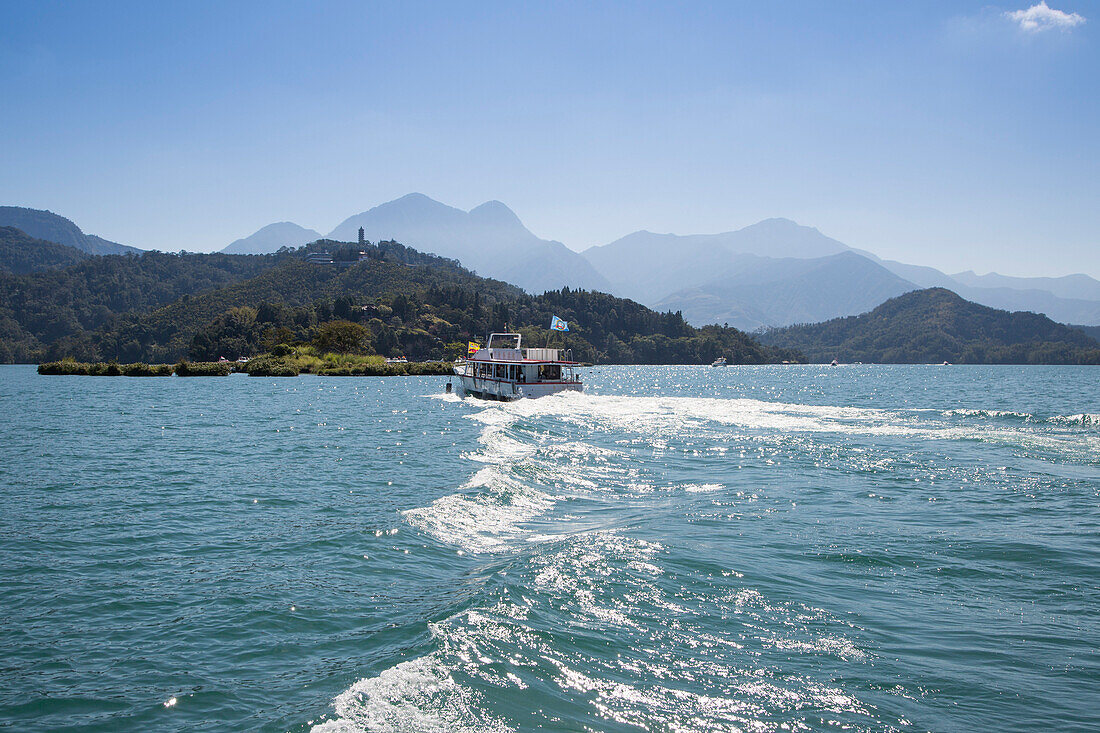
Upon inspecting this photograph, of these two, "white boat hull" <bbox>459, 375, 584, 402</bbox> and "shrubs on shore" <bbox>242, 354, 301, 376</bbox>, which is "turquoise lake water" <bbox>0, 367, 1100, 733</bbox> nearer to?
"white boat hull" <bbox>459, 375, 584, 402</bbox>

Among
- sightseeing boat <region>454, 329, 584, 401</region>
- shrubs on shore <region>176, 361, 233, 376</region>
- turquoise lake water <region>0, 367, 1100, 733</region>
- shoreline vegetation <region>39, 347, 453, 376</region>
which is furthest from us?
shrubs on shore <region>176, 361, 233, 376</region>

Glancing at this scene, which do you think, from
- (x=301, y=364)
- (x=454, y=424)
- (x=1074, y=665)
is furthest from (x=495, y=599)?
(x=301, y=364)

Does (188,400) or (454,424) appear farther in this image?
(188,400)

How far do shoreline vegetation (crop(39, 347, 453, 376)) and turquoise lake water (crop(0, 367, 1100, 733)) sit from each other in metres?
108

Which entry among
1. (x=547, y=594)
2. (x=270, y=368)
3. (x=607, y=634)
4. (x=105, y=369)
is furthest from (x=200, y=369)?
(x=607, y=634)

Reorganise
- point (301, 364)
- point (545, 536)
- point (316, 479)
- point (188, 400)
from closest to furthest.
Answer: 1. point (545, 536)
2. point (316, 479)
3. point (188, 400)
4. point (301, 364)

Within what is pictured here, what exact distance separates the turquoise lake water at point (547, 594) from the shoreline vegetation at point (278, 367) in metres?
108

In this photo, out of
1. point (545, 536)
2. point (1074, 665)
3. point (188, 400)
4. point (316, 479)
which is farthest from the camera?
point (188, 400)

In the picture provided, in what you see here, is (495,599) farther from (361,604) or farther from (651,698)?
(651,698)

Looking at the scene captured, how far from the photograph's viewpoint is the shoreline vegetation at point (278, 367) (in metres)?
122

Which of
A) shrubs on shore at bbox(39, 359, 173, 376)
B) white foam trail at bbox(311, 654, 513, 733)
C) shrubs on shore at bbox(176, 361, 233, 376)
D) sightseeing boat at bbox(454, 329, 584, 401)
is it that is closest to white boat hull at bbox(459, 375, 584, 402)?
sightseeing boat at bbox(454, 329, 584, 401)

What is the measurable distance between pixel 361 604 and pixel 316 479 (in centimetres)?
1334

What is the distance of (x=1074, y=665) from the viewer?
30.7 feet

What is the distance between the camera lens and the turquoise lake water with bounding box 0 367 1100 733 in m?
8.10
